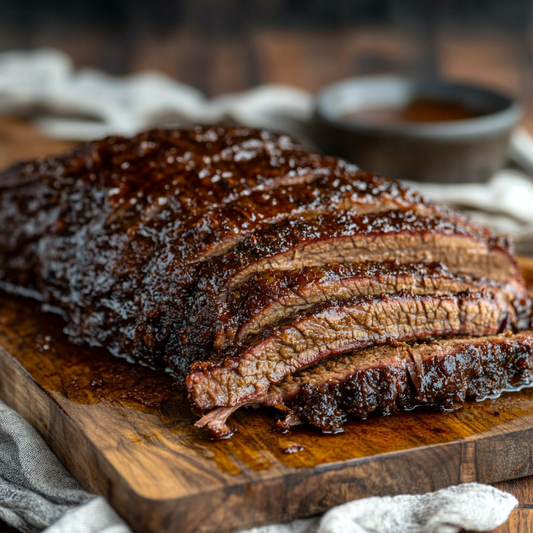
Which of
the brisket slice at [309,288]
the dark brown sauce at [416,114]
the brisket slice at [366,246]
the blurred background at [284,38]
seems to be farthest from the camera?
the blurred background at [284,38]

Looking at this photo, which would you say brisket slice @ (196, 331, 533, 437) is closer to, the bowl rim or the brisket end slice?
the brisket end slice

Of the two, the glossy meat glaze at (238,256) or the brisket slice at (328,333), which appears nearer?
the brisket slice at (328,333)

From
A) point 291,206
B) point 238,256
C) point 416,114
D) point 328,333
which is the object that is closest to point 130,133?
point 416,114

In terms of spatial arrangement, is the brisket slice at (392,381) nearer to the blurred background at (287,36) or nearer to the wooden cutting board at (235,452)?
the wooden cutting board at (235,452)

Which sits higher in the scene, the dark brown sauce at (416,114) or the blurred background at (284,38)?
the blurred background at (284,38)

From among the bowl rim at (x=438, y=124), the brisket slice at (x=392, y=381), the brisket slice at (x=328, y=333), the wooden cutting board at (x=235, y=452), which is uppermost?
the bowl rim at (x=438, y=124)

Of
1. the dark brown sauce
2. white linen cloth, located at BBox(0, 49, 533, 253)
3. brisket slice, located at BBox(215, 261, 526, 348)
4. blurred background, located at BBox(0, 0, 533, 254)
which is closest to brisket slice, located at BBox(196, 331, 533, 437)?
brisket slice, located at BBox(215, 261, 526, 348)

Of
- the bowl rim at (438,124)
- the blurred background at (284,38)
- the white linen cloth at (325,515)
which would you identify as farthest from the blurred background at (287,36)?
the white linen cloth at (325,515)
